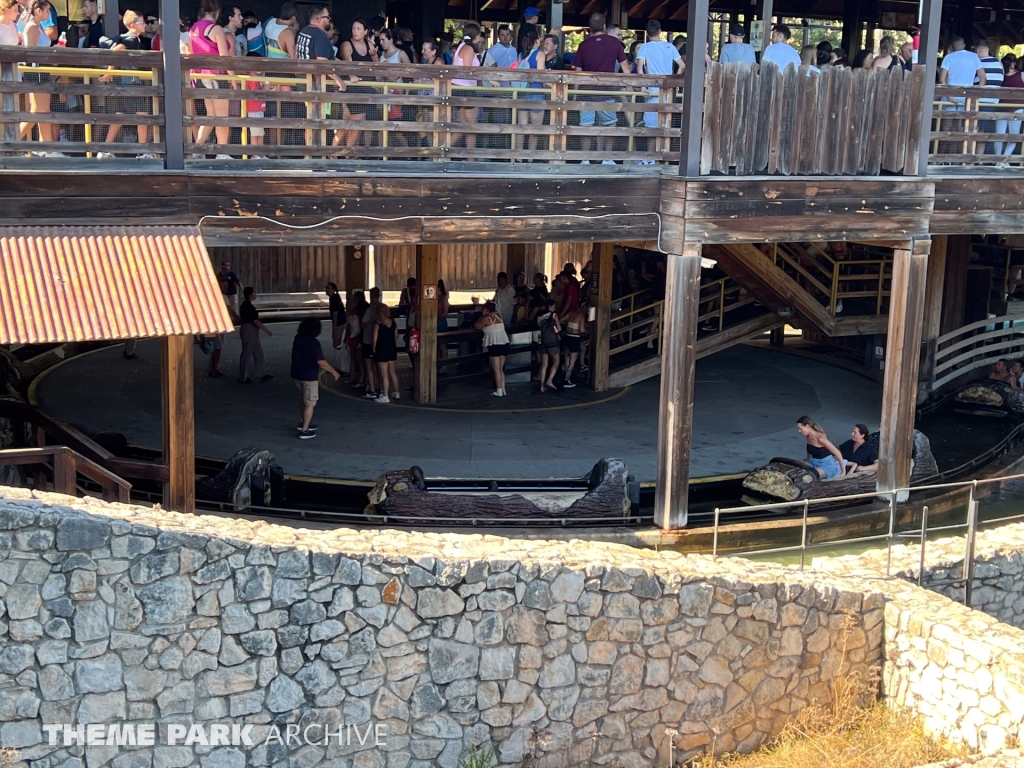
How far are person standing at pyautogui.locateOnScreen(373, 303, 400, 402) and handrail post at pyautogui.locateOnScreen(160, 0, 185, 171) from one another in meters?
5.61

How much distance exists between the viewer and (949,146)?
17375 mm

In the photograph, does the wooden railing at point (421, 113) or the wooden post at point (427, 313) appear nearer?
the wooden railing at point (421, 113)

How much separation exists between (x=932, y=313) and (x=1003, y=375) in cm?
138

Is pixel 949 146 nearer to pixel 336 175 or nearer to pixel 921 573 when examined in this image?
pixel 921 573

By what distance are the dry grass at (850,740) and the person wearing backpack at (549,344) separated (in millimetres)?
8232

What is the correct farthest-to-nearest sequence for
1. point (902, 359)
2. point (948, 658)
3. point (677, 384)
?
point (902, 359) → point (677, 384) → point (948, 658)

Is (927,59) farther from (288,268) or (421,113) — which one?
(288,268)

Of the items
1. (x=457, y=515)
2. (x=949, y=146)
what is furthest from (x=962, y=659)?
(x=949, y=146)

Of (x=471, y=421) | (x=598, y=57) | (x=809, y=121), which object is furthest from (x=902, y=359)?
(x=471, y=421)

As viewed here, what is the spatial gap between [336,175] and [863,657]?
6.19 m

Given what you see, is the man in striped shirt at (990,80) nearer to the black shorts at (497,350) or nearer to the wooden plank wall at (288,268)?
the black shorts at (497,350)

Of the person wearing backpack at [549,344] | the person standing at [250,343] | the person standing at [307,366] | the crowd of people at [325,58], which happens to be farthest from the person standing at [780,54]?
the person standing at [250,343]

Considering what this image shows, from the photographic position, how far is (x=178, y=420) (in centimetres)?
1109

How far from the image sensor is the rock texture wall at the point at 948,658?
9.00 metres
